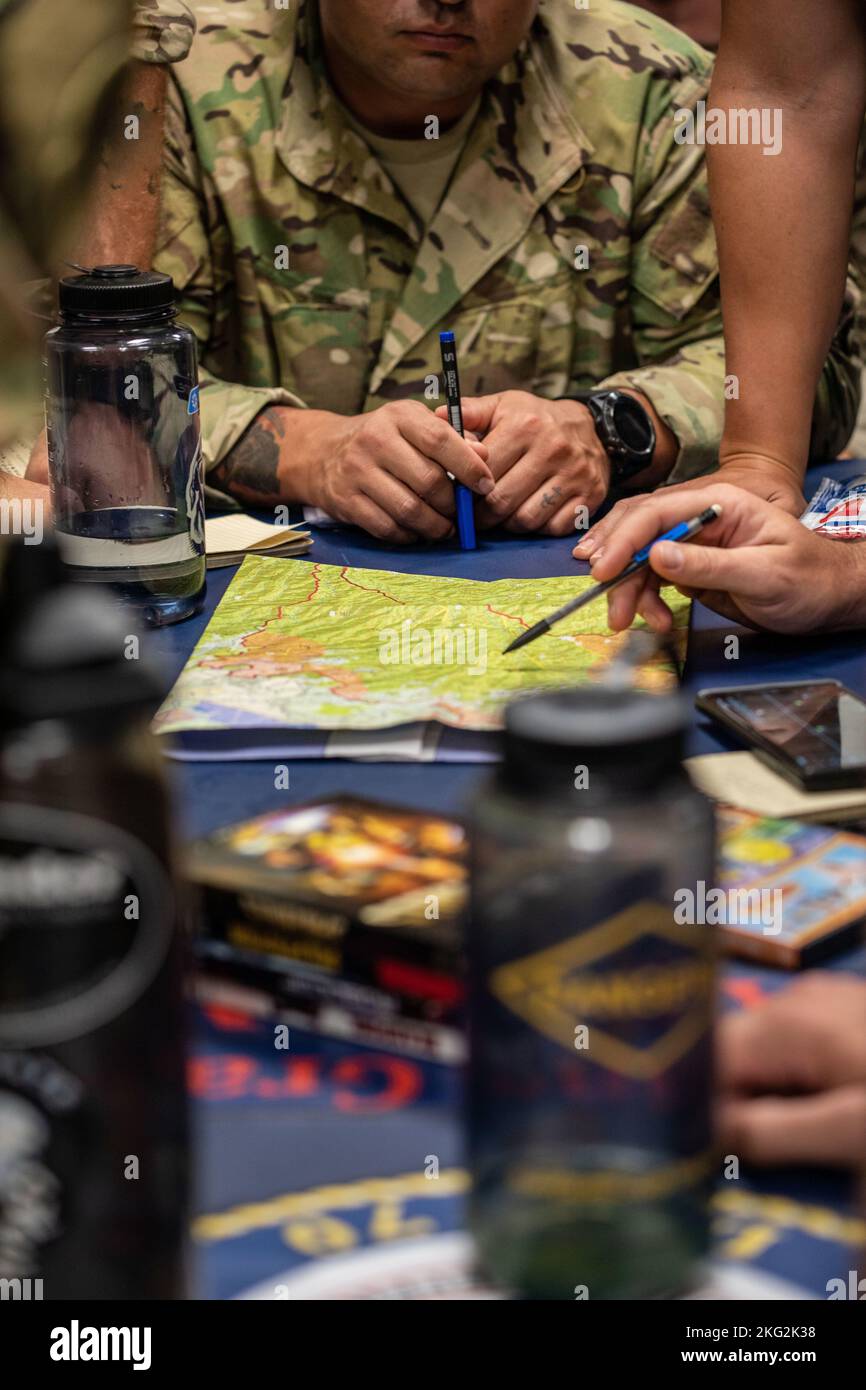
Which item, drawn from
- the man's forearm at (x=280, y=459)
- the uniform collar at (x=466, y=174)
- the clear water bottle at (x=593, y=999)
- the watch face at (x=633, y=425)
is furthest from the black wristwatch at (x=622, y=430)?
the clear water bottle at (x=593, y=999)

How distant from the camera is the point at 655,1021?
21.0 inches

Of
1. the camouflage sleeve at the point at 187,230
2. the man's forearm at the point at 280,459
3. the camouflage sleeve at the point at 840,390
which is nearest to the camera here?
the man's forearm at the point at 280,459

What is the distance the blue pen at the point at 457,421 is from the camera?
1.66 m

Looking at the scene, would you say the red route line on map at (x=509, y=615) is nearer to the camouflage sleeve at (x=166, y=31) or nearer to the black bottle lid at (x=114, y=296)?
the black bottle lid at (x=114, y=296)

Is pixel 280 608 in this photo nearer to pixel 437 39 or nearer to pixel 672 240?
pixel 437 39

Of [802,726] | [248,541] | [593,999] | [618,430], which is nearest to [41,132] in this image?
[593,999]

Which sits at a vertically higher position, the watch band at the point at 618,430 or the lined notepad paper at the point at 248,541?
the watch band at the point at 618,430

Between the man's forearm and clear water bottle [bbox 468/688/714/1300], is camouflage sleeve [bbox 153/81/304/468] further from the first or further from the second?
clear water bottle [bbox 468/688/714/1300]

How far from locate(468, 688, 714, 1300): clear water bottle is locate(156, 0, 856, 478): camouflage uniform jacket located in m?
1.66

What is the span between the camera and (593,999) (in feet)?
1.73

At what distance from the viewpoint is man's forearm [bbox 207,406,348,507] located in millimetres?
1766

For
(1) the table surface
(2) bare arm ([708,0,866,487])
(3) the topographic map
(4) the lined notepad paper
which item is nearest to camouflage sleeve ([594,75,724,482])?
(2) bare arm ([708,0,866,487])

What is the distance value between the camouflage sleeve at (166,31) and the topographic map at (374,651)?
851mm
